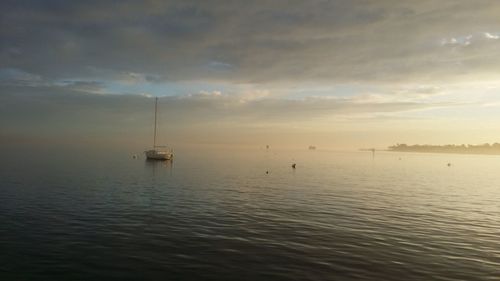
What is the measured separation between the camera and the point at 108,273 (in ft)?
70.6

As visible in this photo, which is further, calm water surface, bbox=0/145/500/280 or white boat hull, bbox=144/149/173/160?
white boat hull, bbox=144/149/173/160

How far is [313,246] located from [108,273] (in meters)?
14.8

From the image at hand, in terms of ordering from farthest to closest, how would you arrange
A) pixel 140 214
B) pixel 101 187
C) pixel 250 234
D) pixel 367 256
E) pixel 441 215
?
1. pixel 101 187
2. pixel 441 215
3. pixel 140 214
4. pixel 250 234
5. pixel 367 256

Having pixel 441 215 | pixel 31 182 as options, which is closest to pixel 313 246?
pixel 441 215

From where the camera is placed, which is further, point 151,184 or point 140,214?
point 151,184

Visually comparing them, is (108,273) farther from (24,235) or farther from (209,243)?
(24,235)

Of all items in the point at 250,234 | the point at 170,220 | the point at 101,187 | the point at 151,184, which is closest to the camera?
the point at 250,234

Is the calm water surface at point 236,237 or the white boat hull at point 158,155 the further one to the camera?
the white boat hull at point 158,155

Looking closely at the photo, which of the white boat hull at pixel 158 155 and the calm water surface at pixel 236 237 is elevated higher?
the white boat hull at pixel 158 155

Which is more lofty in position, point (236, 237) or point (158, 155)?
point (158, 155)

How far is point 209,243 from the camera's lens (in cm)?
2903

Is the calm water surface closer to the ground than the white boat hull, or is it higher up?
closer to the ground

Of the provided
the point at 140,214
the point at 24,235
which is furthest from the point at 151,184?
the point at 24,235

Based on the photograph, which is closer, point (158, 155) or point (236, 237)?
point (236, 237)
